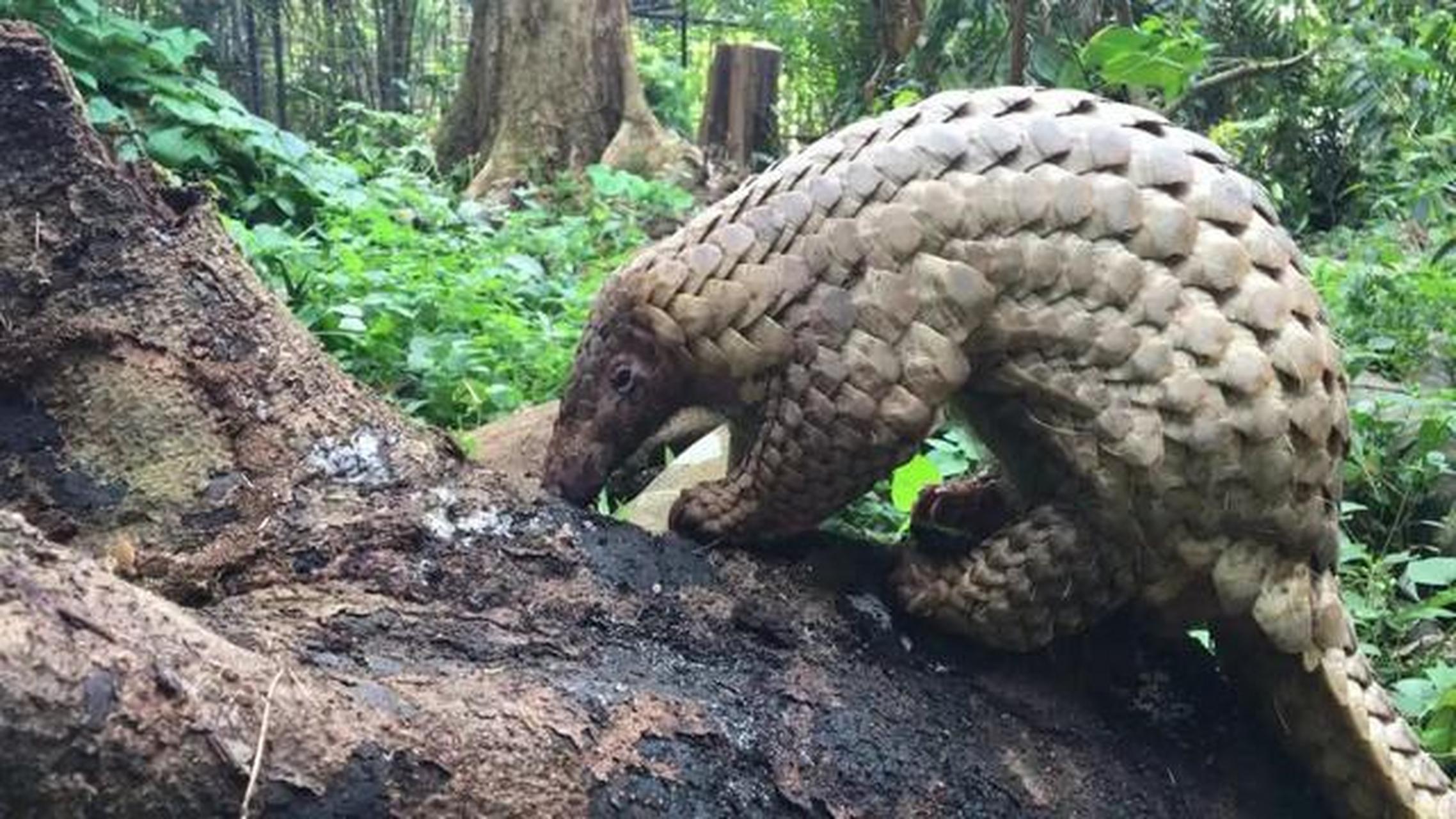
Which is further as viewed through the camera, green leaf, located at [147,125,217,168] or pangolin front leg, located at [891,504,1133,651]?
green leaf, located at [147,125,217,168]

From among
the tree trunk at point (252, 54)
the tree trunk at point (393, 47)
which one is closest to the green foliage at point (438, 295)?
the tree trunk at point (252, 54)

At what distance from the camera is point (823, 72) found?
1101cm

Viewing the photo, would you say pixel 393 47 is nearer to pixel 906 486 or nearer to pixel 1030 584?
pixel 906 486

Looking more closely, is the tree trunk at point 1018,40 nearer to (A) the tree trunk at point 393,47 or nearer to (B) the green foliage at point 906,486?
(B) the green foliage at point 906,486

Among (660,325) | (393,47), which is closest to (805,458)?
(660,325)

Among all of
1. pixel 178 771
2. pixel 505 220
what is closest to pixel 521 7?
pixel 505 220

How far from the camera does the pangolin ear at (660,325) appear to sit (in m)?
2.26

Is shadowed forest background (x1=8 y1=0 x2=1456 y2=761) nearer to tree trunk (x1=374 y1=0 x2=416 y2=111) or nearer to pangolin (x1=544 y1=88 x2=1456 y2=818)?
tree trunk (x1=374 y1=0 x2=416 y2=111)

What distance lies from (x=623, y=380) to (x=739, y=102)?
309 inches

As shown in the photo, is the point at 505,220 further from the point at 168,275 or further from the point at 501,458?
the point at 168,275

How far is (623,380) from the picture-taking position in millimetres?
2400

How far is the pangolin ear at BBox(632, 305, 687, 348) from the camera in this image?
2258 millimetres

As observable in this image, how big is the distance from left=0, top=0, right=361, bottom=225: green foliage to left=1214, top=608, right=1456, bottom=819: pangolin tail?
4781mm

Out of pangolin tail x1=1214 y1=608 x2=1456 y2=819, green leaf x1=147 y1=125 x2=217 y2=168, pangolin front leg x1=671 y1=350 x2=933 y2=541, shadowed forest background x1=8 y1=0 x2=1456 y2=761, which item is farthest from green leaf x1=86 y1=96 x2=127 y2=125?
pangolin tail x1=1214 y1=608 x2=1456 y2=819
